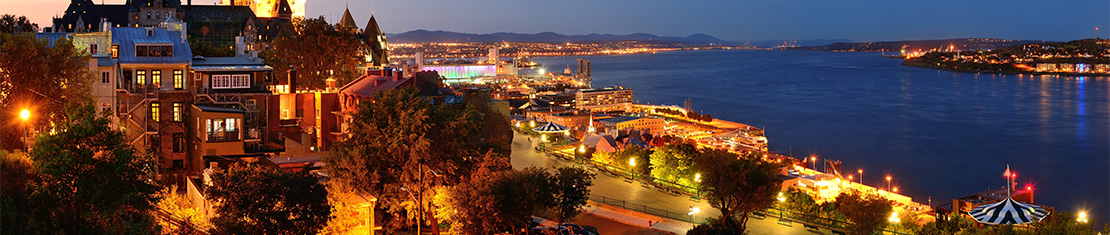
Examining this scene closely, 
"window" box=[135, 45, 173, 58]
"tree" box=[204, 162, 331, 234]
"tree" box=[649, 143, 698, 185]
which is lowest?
"tree" box=[649, 143, 698, 185]

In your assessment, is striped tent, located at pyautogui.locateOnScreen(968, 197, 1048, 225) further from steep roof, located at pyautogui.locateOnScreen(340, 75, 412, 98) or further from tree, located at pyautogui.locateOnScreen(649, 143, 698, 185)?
steep roof, located at pyautogui.locateOnScreen(340, 75, 412, 98)

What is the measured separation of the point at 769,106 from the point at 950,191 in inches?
1438

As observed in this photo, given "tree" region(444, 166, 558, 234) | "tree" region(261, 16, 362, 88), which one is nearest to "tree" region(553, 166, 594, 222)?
"tree" region(444, 166, 558, 234)

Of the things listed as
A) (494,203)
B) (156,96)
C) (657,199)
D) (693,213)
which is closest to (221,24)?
(156,96)

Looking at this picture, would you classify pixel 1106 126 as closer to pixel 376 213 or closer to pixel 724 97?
pixel 724 97

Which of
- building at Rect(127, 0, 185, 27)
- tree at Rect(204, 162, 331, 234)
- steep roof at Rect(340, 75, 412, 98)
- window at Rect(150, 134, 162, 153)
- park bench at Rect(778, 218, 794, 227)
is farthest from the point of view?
building at Rect(127, 0, 185, 27)

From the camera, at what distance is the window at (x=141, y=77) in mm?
14898

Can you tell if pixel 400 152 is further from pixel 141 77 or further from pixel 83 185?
pixel 141 77

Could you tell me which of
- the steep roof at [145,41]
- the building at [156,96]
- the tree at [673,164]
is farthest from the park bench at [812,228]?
the steep roof at [145,41]

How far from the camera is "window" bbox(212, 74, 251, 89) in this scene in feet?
50.5

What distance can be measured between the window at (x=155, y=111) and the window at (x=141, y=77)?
378mm

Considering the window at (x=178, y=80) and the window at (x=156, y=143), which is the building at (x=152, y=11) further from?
the window at (x=156, y=143)

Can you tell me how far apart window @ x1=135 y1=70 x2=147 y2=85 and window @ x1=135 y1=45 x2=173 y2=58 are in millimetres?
408

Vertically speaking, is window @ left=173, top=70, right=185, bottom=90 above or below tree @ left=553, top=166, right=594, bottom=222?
above
